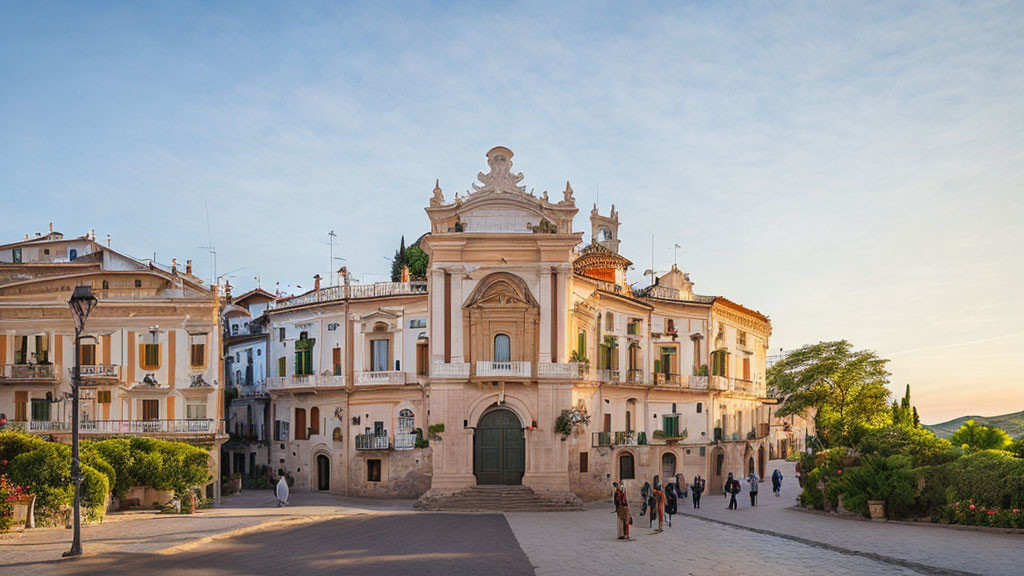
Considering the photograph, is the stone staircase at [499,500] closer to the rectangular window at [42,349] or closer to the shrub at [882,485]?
the shrub at [882,485]

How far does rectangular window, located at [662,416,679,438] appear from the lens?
54375 millimetres

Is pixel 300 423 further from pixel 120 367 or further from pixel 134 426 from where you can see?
pixel 120 367

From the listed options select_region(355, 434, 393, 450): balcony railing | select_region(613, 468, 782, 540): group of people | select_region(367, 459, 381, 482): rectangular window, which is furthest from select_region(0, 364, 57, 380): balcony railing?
Result: select_region(613, 468, 782, 540): group of people

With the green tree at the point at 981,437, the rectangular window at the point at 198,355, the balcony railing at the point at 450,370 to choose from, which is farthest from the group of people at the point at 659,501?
the rectangular window at the point at 198,355

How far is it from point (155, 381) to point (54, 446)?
50.1 feet

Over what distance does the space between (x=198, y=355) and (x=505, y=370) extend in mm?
16838

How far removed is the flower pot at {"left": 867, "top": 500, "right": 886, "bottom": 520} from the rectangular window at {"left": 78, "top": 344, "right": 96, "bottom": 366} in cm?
3744

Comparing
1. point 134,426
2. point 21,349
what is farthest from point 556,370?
point 21,349

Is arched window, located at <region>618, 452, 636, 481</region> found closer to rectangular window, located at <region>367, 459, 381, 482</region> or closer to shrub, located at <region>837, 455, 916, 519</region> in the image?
rectangular window, located at <region>367, 459, 381, 482</region>

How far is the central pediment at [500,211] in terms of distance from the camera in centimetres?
4394

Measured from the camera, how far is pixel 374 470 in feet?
155

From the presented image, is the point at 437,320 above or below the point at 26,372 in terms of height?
above

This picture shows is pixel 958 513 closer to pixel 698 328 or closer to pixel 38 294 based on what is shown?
pixel 698 328

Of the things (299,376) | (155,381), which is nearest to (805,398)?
(299,376)
